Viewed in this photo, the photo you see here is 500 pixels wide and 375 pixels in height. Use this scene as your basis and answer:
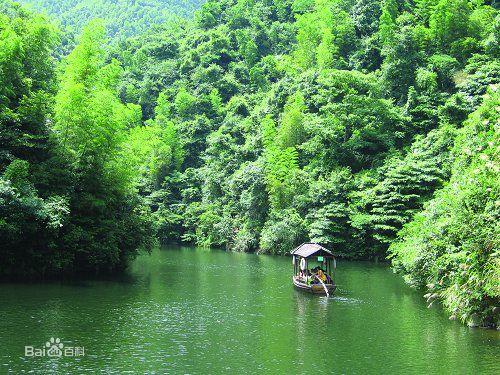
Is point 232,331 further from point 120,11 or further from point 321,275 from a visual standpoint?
point 120,11

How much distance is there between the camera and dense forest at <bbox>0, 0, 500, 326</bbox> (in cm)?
2639

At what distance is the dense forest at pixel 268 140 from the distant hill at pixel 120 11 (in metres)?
24.0

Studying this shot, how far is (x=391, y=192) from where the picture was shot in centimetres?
4606

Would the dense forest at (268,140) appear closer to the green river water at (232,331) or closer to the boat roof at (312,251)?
the green river water at (232,331)

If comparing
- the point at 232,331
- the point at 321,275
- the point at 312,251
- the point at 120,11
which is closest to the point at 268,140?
the point at 312,251

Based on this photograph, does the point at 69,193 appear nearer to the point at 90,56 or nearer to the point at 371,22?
the point at 90,56

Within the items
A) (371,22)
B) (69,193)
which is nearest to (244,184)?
(371,22)

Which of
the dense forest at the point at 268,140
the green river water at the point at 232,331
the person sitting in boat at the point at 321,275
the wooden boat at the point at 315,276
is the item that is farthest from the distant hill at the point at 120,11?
the green river water at the point at 232,331

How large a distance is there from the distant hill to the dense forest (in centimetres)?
2401

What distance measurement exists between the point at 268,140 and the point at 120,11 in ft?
304

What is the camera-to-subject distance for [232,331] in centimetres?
1911

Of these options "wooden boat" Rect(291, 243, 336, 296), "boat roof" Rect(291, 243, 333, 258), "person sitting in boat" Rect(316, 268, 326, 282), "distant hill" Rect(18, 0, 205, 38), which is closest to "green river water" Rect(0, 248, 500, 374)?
"wooden boat" Rect(291, 243, 336, 296)

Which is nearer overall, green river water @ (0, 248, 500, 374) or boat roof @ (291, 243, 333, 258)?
green river water @ (0, 248, 500, 374)

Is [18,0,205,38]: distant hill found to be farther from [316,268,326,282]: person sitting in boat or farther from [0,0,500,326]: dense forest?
[316,268,326,282]: person sitting in boat
